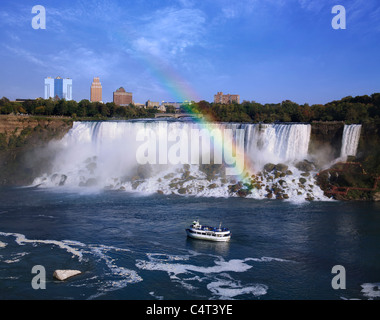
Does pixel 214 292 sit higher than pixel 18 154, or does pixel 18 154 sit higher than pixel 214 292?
pixel 18 154

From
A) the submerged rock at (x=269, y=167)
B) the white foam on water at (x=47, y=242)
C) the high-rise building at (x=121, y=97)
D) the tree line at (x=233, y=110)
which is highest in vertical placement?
the high-rise building at (x=121, y=97)

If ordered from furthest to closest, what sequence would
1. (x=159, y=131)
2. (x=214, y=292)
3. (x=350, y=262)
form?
(x=159, y=131), (x=350, y=262), (x=214, y=292)

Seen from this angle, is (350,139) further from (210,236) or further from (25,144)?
(25,144)

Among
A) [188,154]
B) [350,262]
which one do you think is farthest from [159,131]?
[350,262]

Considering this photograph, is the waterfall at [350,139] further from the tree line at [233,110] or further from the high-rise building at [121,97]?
the high-rise building at [121,97]

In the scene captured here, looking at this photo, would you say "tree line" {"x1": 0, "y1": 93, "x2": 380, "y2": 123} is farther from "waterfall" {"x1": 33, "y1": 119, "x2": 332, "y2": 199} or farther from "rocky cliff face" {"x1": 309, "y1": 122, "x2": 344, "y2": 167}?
"waterfall" {"x1": 33, "y1": 119, "x2": 332, "y2": 199}

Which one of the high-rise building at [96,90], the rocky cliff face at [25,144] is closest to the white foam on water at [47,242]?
the rocky cliff face at [25,144]

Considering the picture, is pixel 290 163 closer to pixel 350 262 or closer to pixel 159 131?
pixel 159 131
